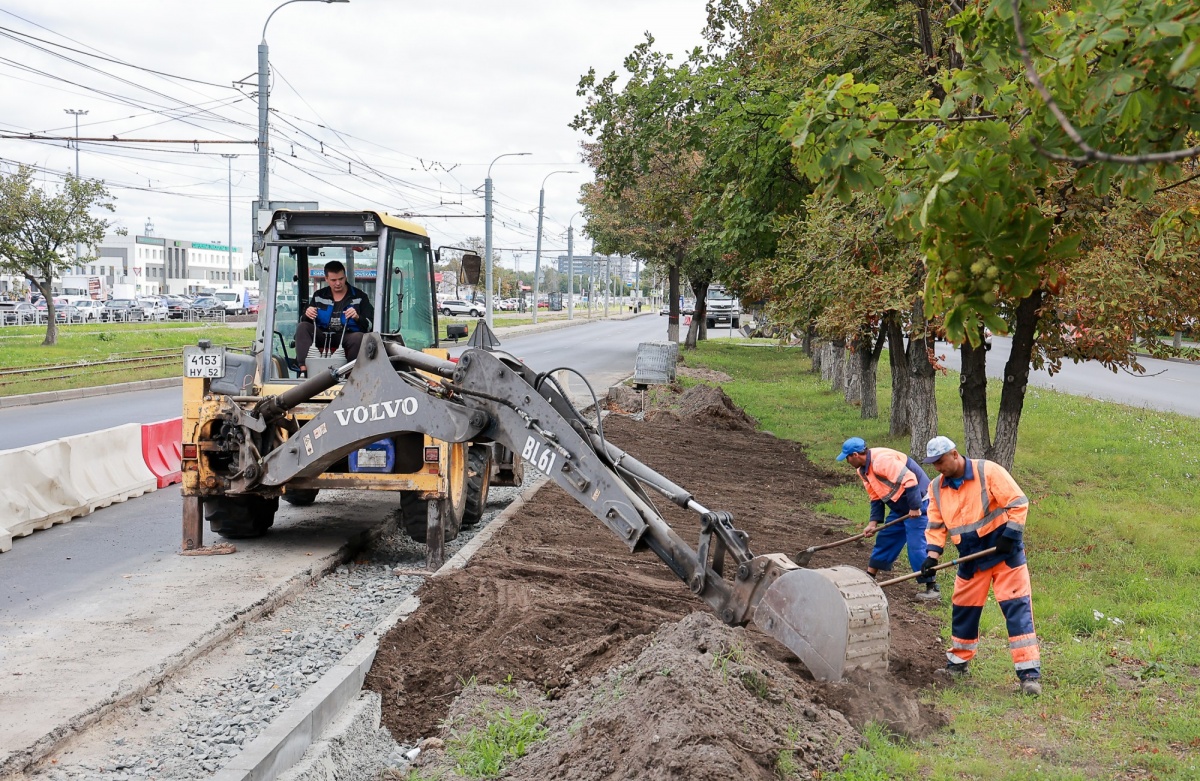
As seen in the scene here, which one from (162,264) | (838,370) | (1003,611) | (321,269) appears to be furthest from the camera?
(162,264)

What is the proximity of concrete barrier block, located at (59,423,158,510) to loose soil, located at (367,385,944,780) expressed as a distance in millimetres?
4411

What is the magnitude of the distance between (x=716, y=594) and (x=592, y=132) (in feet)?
43.8

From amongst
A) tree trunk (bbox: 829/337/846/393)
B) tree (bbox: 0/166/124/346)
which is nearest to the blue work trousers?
tree trunk (bbox: 829/337/846/393)

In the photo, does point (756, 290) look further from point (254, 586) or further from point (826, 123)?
point (826, 123)

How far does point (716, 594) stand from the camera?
582 cm

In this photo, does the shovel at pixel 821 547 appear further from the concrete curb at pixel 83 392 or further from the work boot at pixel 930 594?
the concrete curb at pixel 83 392

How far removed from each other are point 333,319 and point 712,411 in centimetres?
1151

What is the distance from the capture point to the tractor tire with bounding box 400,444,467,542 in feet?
29.6

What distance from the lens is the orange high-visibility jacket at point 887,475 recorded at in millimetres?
8867

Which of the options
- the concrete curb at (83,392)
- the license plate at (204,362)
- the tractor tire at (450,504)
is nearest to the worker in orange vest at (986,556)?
the tractor tire at (450,504)

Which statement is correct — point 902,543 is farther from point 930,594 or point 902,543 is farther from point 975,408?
point 975,408

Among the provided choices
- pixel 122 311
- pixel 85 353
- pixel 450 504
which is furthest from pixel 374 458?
pixel 122 311

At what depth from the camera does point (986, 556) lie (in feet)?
22.2

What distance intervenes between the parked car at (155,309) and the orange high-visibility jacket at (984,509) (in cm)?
5927
